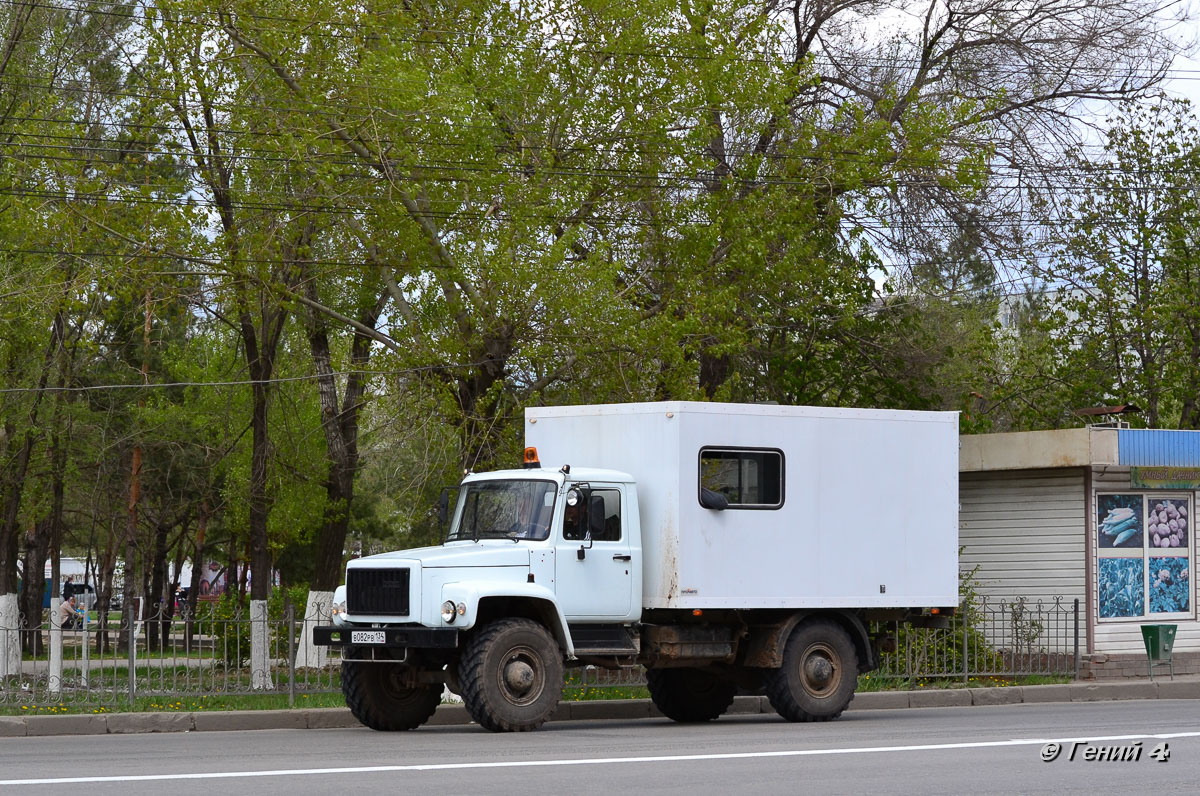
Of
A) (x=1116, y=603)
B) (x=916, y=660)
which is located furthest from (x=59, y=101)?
(x=1116, y=603)

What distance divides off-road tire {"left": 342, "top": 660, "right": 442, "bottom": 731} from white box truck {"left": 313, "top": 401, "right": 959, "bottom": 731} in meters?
0.02

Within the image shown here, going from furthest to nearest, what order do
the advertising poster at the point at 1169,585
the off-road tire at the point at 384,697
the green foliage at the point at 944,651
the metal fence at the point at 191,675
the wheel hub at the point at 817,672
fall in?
the advertising poster at the point at 1169,585
the green foliage at the point at 944,651
the metal fence at the point at 191,675
the wheel hub at the point at 817,672
the off-road tire at the point at 384,697

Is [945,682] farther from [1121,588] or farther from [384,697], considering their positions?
[384,697]

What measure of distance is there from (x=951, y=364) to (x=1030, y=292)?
2.47m

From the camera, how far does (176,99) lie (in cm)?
2128

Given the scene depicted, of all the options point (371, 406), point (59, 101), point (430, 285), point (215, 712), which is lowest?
point (215, 712)

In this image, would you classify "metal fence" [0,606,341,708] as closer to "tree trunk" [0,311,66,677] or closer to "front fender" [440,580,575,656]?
"front fender" [440,580,575,656]

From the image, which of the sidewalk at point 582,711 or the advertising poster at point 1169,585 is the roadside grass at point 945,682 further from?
the advertising poster at point 1169,585

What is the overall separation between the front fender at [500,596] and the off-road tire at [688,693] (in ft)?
7.34

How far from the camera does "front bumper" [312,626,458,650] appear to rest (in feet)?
46.0

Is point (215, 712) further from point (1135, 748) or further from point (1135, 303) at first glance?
point (1135, 303)

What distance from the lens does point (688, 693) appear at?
16859mm

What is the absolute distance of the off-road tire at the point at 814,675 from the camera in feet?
51.5

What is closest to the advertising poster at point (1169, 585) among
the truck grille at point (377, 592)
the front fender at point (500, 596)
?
the front fender at point (500, 596)
